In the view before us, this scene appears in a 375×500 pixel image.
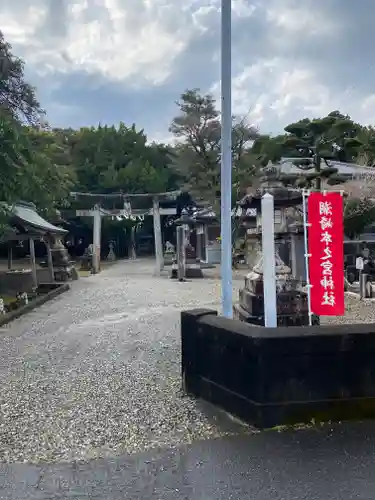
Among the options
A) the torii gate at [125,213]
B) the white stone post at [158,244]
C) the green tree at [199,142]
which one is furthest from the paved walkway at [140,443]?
the green tree at [199,142]

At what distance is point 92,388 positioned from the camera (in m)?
5.41

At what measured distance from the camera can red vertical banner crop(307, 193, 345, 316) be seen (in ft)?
15.4

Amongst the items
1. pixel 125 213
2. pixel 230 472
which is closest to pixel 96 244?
pixel 125 213

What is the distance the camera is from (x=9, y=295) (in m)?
14.8

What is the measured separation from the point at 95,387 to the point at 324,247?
2.73 m

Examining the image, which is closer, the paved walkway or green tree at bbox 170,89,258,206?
the paved walkway

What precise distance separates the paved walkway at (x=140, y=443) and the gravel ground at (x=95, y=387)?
0.05ft

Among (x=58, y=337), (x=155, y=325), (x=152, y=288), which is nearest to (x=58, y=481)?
(x=58, y=337)

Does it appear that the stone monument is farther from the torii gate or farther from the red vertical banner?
the torii gate

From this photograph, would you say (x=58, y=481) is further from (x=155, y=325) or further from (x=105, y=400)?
(x=155, y=325)

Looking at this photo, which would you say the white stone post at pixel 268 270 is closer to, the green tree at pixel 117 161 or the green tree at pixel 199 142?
the green tree at pixel 199 142

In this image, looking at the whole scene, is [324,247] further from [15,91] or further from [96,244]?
[96,244]

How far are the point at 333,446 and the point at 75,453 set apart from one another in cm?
179

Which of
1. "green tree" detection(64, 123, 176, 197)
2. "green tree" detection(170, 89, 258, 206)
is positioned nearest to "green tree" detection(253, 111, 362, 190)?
"green tree" detection(170, 89, 258, 206)
